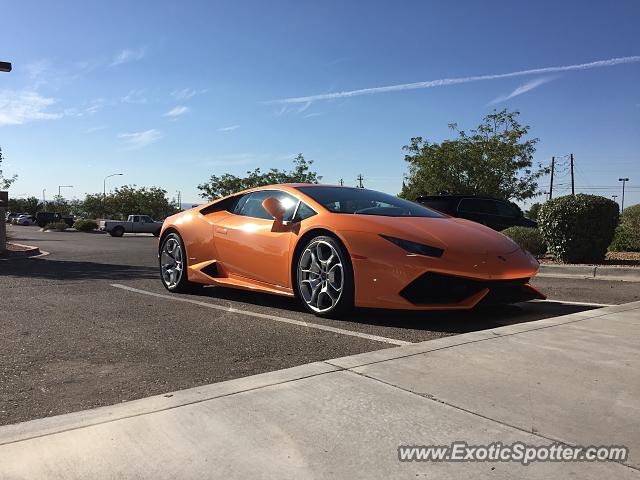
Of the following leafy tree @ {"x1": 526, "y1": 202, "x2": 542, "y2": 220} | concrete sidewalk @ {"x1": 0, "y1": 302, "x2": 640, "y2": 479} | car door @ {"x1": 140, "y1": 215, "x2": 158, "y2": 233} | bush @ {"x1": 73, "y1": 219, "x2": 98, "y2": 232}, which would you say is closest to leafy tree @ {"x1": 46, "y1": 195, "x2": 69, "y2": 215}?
bush @ {"x1": 73, "y1": 219, "x2": 98, "y2": 232}

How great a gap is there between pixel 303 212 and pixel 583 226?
615 centimetres

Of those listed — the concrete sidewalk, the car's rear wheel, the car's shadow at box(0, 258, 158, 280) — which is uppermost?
the car's rear wheel

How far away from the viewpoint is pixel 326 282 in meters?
5.07

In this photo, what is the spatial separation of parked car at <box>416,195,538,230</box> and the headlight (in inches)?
318

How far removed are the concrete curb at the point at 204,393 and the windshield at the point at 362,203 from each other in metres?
1.87

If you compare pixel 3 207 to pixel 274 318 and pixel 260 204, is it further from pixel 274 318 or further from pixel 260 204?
pixel 274 318

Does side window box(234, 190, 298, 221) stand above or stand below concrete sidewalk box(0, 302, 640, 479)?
above

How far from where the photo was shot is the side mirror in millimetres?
5613

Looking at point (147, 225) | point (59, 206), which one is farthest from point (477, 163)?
point (59, 206)

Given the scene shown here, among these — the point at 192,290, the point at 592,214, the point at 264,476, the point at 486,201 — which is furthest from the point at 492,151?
the point at 264,476

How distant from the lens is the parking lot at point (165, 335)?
3.24 m

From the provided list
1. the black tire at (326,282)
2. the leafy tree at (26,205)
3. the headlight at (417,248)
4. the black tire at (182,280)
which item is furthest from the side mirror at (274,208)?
the leafy tree at (26,205)

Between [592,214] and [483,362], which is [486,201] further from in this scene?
[483,362]

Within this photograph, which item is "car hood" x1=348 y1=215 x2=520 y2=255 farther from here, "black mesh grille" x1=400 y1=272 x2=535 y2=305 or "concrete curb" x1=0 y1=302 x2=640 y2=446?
"concrete curb" x1=0 y1=302 x2=640 y2=446
